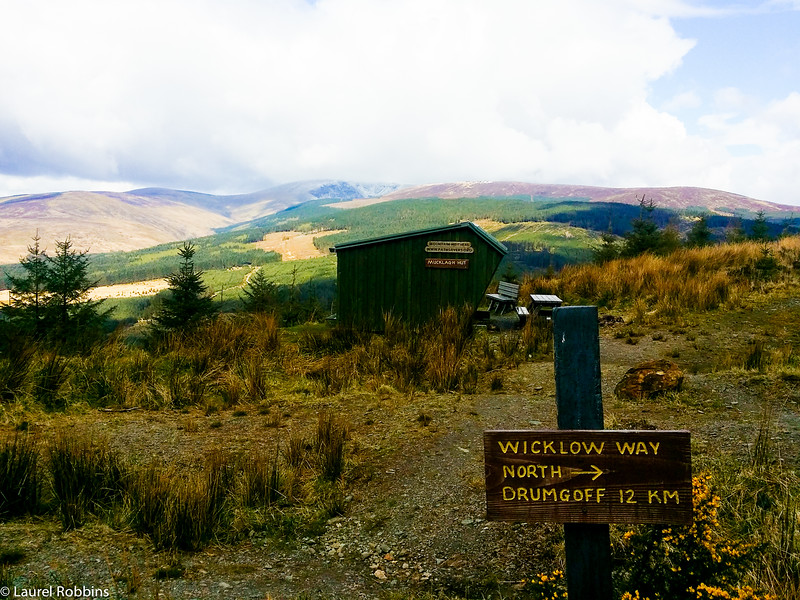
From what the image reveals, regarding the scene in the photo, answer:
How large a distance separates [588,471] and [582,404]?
0.82ft

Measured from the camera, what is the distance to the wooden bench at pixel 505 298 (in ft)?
36.9

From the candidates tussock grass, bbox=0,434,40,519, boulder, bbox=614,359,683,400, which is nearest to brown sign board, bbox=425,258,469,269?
boulder, bbox=614,359,683,400

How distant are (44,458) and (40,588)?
182 cm

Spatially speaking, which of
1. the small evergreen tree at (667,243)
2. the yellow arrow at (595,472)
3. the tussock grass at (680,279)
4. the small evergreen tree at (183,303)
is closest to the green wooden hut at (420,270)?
the tussock grass at (680,279)

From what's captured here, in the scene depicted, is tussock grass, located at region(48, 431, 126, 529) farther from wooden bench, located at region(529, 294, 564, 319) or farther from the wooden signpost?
wooden bench, located at region(529, 294, 564, 319)

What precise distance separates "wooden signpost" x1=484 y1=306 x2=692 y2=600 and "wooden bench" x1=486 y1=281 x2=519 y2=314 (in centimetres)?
931

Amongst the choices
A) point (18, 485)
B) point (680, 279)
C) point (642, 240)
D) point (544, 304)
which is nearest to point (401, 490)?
point (18, 485)

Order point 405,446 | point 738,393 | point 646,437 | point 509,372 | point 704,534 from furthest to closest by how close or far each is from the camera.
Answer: point 509,372, point 738,393, point 405,446, point 704,534, point 646,437

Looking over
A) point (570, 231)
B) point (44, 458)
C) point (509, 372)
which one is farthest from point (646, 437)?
point (570, 231)

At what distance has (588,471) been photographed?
1.91m

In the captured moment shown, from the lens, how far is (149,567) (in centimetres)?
276

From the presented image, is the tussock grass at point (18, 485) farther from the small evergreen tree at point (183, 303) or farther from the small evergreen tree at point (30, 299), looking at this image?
the small evergreen tree at point (183, 303)

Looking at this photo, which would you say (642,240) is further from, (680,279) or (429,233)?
(429,233)

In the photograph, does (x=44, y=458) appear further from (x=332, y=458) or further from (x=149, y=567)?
(x=332, y=458)
